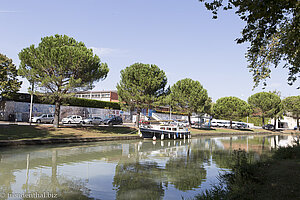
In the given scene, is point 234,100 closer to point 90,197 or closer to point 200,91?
point 200,91

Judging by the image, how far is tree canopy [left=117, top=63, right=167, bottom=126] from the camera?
42.8 metres

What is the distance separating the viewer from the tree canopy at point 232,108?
71188 millimetres

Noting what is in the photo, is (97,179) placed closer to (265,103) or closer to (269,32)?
(269,32)

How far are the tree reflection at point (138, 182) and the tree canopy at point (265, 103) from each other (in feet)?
226

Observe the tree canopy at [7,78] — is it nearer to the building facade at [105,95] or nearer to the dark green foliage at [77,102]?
the dark green foliage at [77,102]

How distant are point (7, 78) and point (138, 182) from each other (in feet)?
82.6

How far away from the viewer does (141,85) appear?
1688 inches

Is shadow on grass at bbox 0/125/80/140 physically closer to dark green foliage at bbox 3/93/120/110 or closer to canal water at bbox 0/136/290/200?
canal water at bbox 0/136/290/200

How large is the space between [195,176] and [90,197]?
6.06 meters

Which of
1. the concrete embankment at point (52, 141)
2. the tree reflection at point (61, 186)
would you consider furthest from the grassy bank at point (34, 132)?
the tree reflection at point (61, 186)

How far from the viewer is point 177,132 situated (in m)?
41.8

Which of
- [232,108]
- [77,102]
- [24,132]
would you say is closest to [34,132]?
[24,132]

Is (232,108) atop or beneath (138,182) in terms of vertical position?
atop

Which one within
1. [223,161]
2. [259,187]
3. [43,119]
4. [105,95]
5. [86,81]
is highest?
[105,95]
